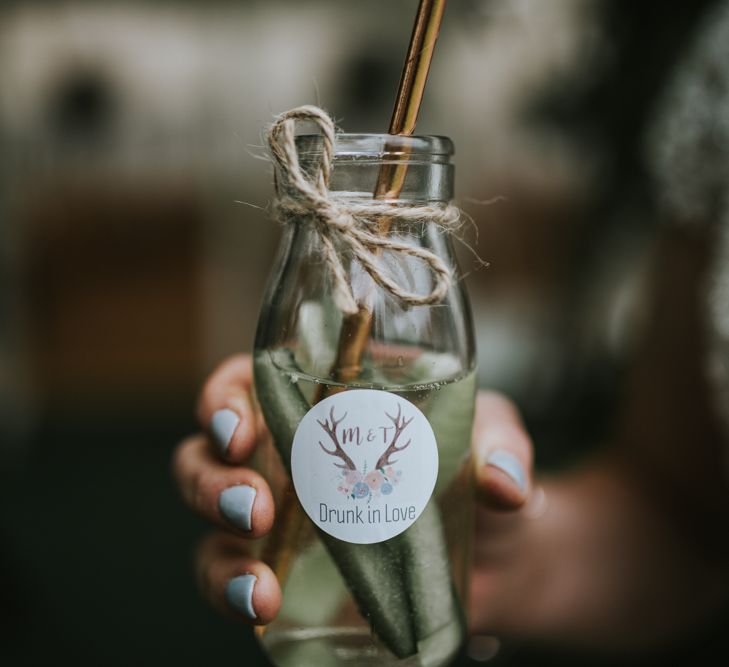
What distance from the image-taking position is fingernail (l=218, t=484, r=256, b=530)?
1.29ft

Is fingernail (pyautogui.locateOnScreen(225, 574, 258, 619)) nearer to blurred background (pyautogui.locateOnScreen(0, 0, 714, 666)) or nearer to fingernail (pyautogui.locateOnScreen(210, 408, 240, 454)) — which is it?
fingernail (pyautogui.locateOnScreen(210, 408, 240, 454))

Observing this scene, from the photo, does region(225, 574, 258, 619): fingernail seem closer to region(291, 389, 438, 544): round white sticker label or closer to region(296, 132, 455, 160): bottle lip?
region(291, 389, 438, 544): round white sticker label

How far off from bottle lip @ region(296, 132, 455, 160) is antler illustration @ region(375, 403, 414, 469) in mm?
118

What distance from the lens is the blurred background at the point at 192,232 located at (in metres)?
1.03

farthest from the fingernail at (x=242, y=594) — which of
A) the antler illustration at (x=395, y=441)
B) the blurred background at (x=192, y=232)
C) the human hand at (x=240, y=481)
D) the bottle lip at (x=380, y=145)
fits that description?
the blurred background at (x=192, y=232)

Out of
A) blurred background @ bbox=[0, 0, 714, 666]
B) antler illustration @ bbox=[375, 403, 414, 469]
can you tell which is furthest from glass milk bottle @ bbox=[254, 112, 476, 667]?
blurred background @ bbox=[0, 0, 714, 666]

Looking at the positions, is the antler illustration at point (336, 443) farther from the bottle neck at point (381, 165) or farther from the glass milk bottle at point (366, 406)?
the bottle neck at point (381, 165)

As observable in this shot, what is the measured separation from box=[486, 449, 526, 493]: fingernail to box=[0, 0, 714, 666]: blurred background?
0.37 m

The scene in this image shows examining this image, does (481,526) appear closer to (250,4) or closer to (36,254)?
(36,254)

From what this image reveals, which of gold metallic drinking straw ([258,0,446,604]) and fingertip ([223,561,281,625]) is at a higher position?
gold metallic drinking straw ([258,0,446,604])

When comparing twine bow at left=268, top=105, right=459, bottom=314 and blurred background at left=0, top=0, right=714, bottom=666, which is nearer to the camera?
twine bow at left=268, top=105, right=459, bottom=314

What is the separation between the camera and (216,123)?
10.2 feet

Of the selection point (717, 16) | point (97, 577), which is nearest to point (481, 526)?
point (717, 16)

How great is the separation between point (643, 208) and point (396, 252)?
66cm
